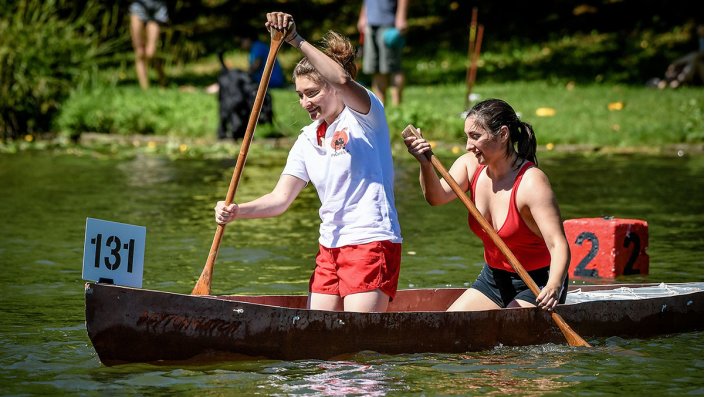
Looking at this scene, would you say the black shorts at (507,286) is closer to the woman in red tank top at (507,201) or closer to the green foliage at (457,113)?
the woman in red tank top at (507,201)

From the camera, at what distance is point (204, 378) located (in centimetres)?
667

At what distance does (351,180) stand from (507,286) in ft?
3.62

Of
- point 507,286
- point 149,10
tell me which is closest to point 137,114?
point 149,10

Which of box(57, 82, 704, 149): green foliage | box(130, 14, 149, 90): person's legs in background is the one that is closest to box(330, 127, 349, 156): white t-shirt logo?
box(57, 82, 704, 149): green foliage

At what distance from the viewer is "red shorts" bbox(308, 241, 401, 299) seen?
22.6 ft

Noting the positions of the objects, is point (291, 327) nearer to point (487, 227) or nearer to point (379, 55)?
point (487, 227)


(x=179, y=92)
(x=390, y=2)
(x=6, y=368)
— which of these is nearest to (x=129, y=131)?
(x=179, y=92)

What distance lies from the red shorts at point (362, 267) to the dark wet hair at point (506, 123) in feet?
2.55

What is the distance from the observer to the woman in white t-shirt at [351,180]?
6.87 m

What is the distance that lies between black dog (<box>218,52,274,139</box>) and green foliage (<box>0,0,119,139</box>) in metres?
2.75

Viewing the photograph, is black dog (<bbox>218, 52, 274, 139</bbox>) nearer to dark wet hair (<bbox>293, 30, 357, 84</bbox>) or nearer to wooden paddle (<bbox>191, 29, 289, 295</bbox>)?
wooden paddle (<bbox>191, 29, 289, 295</bbox>)

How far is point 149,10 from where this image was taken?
797 inches

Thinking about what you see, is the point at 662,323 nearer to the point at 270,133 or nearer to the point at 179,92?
the point at 270,133

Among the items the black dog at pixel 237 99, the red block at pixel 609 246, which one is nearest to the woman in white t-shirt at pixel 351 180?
the red block at pixel 609 246
